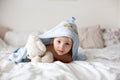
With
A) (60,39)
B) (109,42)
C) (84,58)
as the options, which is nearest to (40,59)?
(60,39)

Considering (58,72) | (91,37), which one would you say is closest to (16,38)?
(91,37)

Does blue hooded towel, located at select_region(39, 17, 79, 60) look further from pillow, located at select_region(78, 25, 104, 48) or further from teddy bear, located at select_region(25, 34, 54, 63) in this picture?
pillow, located at select_region(78, 25, 104, 48)

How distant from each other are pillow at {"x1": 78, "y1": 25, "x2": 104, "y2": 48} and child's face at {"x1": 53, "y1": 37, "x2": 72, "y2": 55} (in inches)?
41.8

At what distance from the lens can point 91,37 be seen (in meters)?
2.51

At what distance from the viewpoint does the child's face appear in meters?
1.39

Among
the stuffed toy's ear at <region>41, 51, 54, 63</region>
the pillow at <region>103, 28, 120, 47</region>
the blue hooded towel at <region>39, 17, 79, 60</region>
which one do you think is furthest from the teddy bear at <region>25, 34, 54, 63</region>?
the pillow at <region>103, 28, 120, 47</region>

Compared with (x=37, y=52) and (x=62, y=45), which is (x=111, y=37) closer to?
(x=62, y=45)

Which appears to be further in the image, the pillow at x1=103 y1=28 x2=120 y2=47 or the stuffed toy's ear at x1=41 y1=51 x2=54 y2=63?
the pillow at x1=103 y1=28 x2=120 y2=47

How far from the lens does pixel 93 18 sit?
9.32 ft

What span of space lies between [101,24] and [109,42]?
0.43 meters

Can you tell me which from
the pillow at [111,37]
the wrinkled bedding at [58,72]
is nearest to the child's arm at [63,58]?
the wrinkled bedding at [58,72]

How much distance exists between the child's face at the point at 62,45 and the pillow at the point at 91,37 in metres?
1.06

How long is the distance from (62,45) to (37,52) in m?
0.18

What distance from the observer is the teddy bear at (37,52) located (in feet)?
4.40
